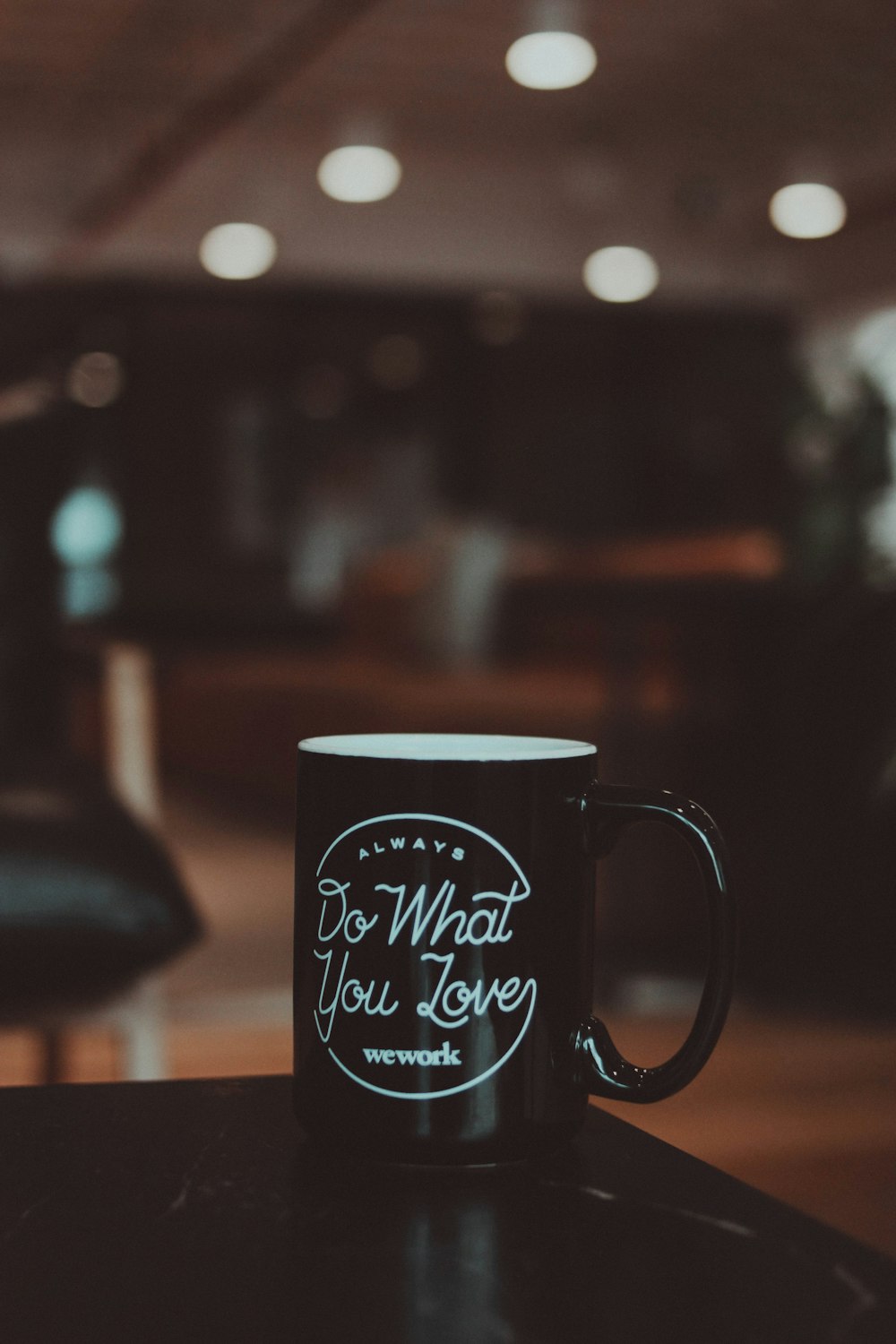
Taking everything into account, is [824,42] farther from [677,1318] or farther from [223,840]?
[677,1318]

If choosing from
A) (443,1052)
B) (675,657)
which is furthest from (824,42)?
(443,1052)

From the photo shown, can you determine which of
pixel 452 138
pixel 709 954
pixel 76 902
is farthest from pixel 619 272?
pixel 709 954

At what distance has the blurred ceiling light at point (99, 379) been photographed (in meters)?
7.18

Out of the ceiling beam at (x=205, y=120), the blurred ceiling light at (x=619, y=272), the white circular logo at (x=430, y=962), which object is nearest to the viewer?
the white circular logo at (x=430, y=962)

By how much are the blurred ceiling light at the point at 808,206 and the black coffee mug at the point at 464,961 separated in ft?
19.8

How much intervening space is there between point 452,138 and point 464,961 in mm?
6308

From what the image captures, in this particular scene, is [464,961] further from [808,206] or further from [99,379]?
[99,379]

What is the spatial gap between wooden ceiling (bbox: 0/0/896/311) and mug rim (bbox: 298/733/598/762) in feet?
14.1

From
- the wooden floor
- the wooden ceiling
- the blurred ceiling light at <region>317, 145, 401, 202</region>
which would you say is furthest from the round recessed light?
the wooden floor

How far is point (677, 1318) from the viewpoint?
0.29 m

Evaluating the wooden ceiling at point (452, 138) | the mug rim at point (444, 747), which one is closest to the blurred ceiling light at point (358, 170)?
the wooden ceiling at point (452, 138)

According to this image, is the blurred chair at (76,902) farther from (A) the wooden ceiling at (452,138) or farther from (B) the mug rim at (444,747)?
(A) the wooden ceiling at (452,138)

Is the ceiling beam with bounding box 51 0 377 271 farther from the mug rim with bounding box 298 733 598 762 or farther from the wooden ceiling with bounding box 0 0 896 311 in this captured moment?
the mug rim with bounding box 298 733 598 762

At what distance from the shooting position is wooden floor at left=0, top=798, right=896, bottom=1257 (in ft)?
6.07
